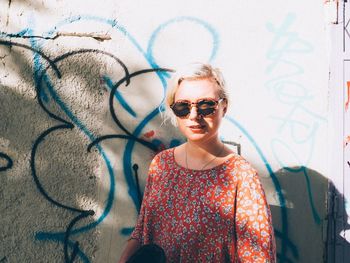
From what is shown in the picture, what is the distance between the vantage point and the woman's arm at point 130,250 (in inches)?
78.6

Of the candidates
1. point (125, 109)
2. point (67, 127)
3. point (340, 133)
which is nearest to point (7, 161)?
point (67, 127)

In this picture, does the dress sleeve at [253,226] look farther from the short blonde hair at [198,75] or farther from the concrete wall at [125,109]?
the concrete wall at [125,109]

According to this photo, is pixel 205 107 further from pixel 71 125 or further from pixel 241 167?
pixel 71 125

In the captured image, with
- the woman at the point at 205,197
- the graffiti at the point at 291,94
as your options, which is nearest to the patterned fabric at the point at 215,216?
the woman at the point at 205,197

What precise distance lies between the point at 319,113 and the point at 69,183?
1686 millimetres

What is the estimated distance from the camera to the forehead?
1.87m

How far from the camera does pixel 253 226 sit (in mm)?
1729

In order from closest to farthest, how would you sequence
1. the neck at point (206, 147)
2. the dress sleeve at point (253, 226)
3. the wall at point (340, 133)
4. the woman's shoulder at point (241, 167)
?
1. the dress sleeve at point (253, 226)
2. the woman's shoulder at point (241, 167)
3. the neck at point (206, 147)
4. the wall at point (340, 133)

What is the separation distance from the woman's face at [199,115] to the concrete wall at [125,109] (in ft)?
2.72

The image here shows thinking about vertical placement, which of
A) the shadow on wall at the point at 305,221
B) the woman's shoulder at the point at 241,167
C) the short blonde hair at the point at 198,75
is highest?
the short blonde hair at the point at 198,75

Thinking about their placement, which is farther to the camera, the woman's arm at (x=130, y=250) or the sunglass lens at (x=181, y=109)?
the woman's arm at (x=130, y=250)

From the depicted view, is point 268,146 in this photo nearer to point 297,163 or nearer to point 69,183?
point 297,163

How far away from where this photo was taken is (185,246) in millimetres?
1828

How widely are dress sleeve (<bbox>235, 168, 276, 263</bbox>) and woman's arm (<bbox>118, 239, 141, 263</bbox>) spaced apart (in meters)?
0.53
